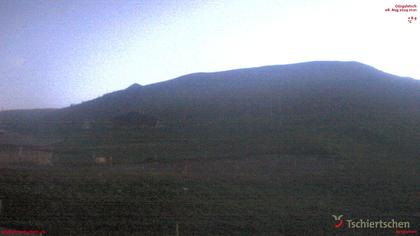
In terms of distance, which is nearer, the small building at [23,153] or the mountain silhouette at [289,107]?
the small building at [23,153]

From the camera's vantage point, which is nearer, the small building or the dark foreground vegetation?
the dark foreground vegetation

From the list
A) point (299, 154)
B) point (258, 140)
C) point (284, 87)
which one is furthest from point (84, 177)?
point (284, 87)

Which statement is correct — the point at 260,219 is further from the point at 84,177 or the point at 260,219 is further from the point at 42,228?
the point at 84,177

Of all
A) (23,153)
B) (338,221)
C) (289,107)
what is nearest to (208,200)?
(338,221)

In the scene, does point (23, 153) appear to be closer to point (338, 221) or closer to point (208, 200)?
point (208, 200)

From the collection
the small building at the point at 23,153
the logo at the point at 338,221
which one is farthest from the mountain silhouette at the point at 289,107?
the logo at the point at 338,221

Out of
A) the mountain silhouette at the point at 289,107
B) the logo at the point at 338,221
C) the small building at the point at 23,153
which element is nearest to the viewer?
the logo at the point at 338,221

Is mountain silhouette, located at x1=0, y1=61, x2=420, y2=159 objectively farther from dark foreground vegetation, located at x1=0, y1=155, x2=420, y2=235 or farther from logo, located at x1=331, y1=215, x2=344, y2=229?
logo, located at x1=331, y1=215, x2=344, y2=229

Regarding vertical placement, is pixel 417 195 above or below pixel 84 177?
below

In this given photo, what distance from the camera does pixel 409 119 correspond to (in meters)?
25.7

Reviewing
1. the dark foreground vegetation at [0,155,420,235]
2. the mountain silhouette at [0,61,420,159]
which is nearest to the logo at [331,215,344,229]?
the dark foreground vegetation at [0,155,420,235]

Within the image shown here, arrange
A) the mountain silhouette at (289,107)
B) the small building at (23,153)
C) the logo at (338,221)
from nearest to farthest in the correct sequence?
1. the logo at (338,221)
2. the small building at (23,153)
3. the mountain silhouette at (289,107)

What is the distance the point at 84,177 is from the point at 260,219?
4.89 meters

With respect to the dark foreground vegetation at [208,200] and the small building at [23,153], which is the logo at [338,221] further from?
the small building at [23,153]
